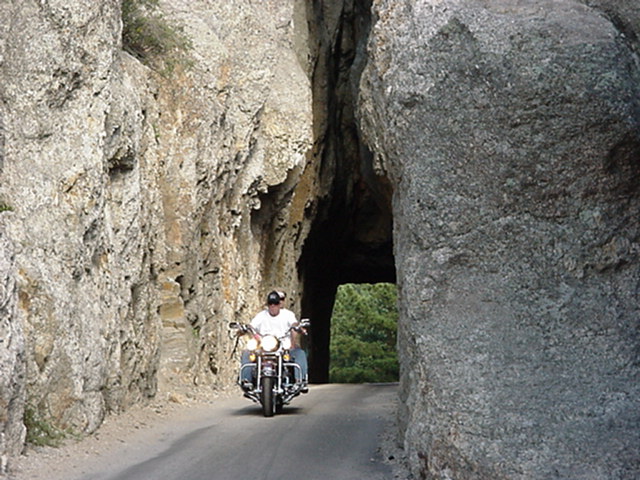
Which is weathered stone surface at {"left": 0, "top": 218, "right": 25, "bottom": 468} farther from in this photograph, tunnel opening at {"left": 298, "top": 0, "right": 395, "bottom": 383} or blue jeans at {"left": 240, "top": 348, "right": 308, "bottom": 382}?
tunnel opening at {"left": 298, "top": 0, "right": 395, "bottom": 383}

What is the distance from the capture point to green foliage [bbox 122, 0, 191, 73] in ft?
51.6

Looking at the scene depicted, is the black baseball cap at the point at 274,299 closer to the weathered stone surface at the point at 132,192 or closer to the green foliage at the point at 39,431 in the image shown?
the weathered stone surface at the point at 132,192

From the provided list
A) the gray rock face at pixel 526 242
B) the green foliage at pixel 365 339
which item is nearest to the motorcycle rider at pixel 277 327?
the gray rock face at pixel 526 242

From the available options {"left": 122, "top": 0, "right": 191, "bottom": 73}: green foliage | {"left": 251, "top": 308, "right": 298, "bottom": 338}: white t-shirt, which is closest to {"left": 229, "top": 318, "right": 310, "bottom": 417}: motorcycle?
{"left": 251, "top": 308, "right": 298, "bottom": 338}: white t-shirt

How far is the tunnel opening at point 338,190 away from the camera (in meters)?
22.9

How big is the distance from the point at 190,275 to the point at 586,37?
1130 centimetres

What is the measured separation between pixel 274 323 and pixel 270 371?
739mm

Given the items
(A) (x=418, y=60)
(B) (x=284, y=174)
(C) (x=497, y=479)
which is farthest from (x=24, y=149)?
(B) (x=284, y=174)

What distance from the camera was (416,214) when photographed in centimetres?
612

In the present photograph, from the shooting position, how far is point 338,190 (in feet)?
83.7

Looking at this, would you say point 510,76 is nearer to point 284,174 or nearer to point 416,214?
point 416,214

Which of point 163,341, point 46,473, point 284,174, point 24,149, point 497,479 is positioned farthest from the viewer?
point 284,174

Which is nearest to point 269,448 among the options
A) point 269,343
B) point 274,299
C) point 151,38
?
point 269,343

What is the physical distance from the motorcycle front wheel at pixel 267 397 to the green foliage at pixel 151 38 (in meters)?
7.56
